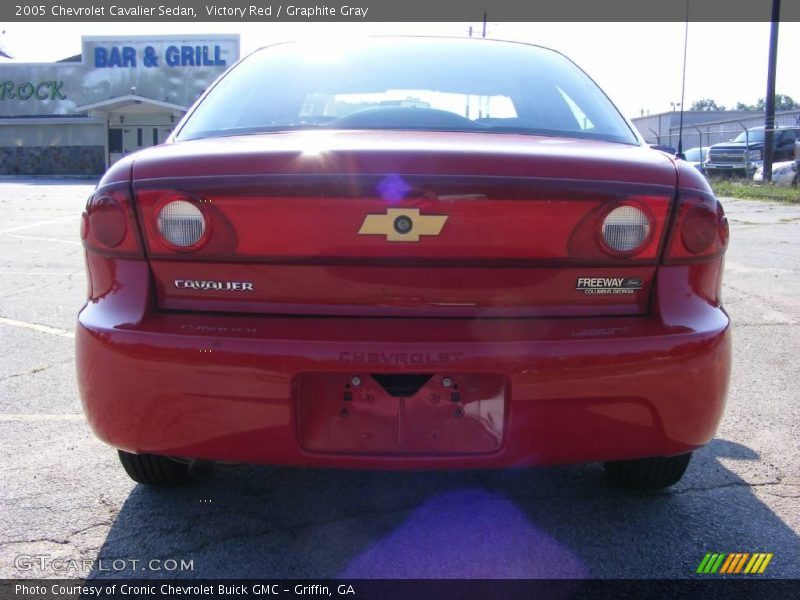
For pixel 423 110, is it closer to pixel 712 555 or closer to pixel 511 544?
pixel 511 544

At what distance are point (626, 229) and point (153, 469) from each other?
1.68 m

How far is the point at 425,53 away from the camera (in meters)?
3.01

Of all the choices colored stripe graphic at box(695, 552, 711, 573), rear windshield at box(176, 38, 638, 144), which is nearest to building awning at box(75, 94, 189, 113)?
rear windshield at box(176, 38, 638, 144)

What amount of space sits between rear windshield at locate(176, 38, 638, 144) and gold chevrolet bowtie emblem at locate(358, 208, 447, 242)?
0.60 meters

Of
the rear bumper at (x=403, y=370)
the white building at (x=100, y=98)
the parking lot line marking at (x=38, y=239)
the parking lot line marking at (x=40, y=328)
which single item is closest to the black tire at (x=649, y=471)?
the rear bumper at (x=403, y=370)

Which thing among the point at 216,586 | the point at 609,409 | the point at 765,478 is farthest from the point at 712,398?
the point at 216,586

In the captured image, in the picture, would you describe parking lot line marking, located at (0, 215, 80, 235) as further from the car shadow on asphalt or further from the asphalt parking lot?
the car shadow on asphalt

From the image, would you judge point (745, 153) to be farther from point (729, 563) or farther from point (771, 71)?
point (729, 563)

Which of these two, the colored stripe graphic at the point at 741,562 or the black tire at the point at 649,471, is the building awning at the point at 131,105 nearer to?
the black tire at the point at 649,471

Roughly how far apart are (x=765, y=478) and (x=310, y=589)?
1744mm

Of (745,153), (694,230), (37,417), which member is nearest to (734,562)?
(694,230)

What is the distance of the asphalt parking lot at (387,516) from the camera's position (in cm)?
217

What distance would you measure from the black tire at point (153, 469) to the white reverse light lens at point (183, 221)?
31.7 inches

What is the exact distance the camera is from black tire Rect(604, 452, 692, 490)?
7.91 feet
